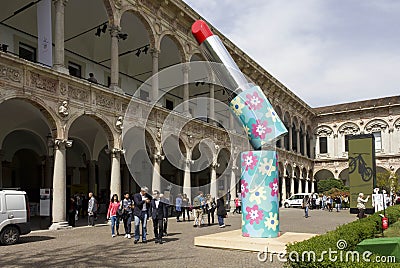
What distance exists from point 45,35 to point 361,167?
65.6 ft

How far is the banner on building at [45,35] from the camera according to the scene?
15789 mm

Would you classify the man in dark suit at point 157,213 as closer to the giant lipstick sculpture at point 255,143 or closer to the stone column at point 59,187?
the giant lipstick sculpture at point 255,143

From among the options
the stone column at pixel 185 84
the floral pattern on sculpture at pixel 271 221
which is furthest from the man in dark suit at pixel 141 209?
the stone column at pixel 185 84

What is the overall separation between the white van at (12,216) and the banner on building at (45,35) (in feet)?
19.4

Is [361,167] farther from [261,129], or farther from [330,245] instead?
[330,245]

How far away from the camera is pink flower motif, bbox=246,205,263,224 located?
10.9m

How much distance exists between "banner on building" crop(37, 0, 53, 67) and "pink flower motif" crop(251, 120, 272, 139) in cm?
912

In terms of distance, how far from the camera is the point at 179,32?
23.9 m

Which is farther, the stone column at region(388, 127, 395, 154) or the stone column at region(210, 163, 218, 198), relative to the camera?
the stone column at region(388, 127, 395, 154)

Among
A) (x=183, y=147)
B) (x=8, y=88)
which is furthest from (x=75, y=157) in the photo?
(x=8, y=88)

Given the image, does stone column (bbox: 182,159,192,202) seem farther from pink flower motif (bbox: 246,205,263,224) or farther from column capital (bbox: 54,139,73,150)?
pink flower motif (bbox: 246,205,263,224)

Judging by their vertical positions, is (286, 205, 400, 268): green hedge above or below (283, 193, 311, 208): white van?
above

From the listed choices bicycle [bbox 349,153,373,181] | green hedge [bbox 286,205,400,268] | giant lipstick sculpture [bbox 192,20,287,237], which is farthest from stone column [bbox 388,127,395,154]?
giant lipstick sculpture [bbox 192,20,287,237]

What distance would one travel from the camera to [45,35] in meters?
15.9
